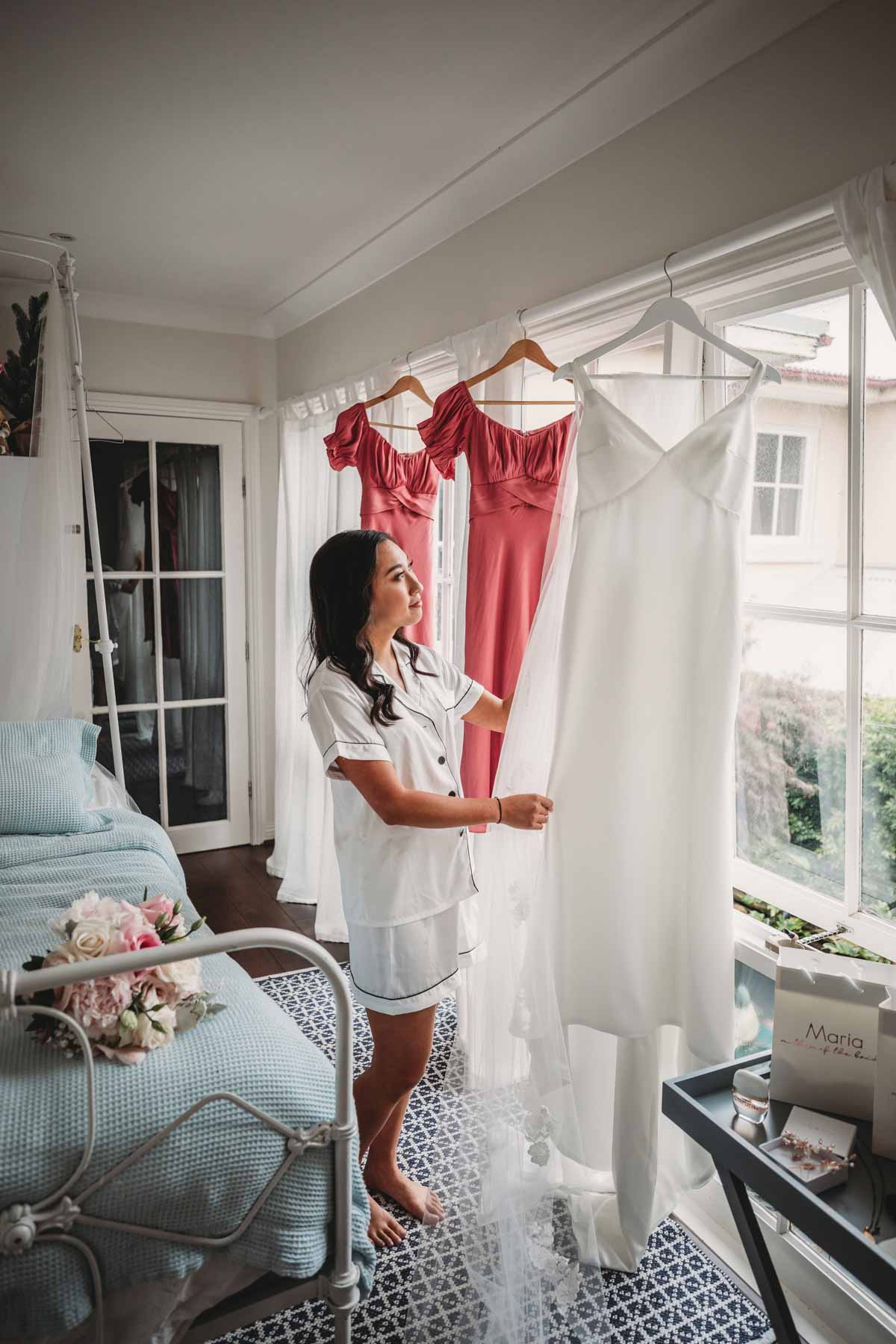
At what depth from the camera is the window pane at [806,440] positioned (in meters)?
1.80

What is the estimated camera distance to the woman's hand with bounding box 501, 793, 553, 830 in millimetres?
1741

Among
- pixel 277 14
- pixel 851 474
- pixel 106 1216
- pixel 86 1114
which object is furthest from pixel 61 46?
pixel 106 1216

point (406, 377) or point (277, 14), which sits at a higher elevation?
point (277, 14)

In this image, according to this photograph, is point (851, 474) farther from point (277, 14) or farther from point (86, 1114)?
point (86, 1114)

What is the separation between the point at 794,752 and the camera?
1937 mm

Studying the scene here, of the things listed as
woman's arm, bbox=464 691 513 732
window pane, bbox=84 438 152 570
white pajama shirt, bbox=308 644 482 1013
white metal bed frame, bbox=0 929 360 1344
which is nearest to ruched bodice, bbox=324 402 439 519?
woman's arm, bbox=464 691 513 732

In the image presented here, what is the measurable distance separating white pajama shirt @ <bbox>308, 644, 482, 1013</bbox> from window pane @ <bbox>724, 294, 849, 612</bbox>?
83cm

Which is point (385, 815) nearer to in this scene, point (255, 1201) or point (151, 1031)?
point (151, 1031)

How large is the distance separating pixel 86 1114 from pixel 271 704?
3.48 meters

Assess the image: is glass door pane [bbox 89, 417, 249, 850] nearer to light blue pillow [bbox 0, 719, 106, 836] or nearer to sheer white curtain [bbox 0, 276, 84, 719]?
sheer white curtain [bbox 0, 276, 84, 719]

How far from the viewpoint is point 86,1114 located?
130cm

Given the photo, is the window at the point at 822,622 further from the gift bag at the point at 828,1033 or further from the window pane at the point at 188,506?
the window pane at the point at 188,506

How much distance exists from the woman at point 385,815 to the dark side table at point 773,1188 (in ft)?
2.07

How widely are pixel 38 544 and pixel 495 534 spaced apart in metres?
1.53
